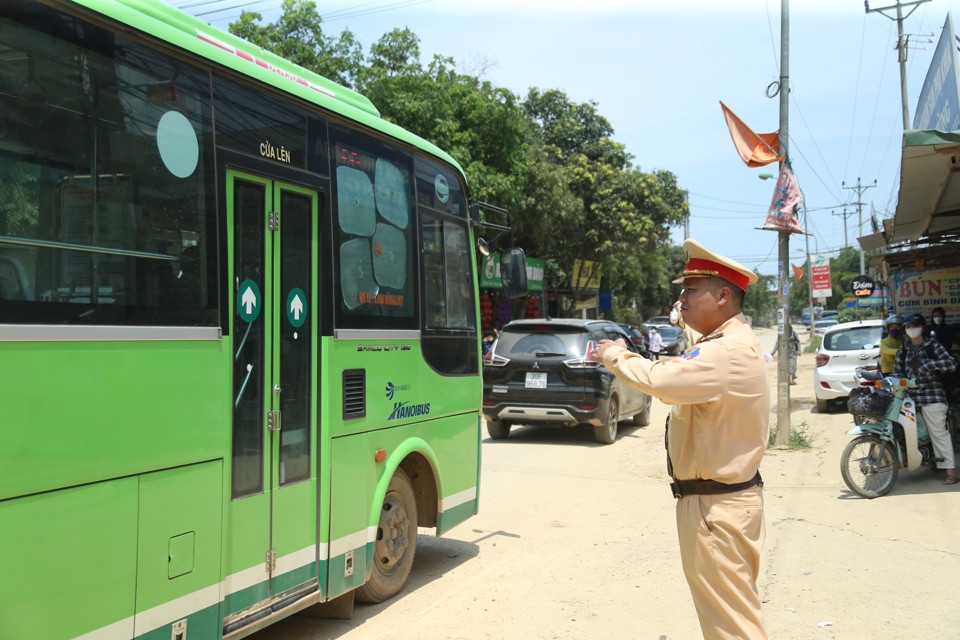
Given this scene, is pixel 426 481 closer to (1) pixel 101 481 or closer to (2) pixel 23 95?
(1) pixel 101 481

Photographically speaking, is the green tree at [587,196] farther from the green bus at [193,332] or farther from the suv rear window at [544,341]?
the green bus at [193,332]

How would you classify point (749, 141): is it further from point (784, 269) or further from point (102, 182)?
point (102, 182)

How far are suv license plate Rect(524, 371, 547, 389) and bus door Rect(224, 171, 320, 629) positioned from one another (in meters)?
7.70

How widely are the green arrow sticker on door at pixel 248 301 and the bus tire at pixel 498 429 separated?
8.95 m

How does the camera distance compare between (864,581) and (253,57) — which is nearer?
(253,57)

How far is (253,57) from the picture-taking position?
4492 millimetres

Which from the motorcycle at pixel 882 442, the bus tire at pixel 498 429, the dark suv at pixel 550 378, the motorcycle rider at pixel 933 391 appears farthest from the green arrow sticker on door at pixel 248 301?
the bus tire at pixel 498 429

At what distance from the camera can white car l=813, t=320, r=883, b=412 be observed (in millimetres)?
14844

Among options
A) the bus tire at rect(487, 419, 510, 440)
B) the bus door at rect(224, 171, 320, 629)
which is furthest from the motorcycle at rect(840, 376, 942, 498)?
the bus door at rect(224, 171, 320, 629)

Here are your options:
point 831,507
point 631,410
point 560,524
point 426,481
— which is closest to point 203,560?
point 426,481

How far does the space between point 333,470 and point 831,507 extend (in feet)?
18.8

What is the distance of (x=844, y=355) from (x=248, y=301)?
13.6 m

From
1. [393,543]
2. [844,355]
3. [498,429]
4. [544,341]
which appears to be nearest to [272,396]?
[393,543]

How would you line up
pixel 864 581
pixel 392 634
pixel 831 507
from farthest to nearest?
pixel 831 507 → pixel 864 581 → pixel 392 634
